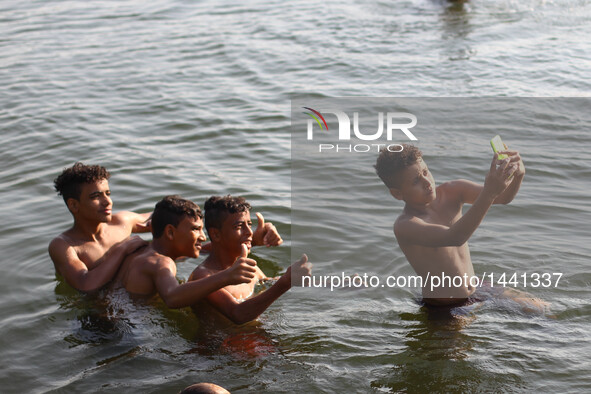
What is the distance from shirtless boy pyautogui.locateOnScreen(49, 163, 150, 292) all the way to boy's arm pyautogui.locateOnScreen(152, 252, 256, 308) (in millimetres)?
529

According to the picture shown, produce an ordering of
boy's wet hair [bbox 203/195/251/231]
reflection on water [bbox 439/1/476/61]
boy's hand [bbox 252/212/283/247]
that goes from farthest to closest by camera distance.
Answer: reflection on water [bbox 439/1/476/61] < boy's hand [bbox 252/212/283/247] < boy's wet hair [bbox 203/195/251/231]

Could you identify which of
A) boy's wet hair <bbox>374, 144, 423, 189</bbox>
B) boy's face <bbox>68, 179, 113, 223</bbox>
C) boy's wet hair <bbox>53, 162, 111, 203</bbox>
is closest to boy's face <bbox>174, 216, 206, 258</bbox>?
boy's face <bbox>68, 179, 113, 223</bbox>

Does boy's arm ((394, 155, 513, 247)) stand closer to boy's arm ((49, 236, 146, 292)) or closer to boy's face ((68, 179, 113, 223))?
boy's arm ((49, 236, 146, 292))

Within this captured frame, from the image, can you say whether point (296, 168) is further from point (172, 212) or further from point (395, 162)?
point (395, 162)

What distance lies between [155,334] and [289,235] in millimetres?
1952

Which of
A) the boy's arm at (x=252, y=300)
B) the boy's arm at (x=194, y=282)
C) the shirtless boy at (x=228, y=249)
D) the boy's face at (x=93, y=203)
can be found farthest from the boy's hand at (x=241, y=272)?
the boy's face at (x=93, y=203)

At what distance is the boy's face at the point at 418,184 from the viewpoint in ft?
16.8

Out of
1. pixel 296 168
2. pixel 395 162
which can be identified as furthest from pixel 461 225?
pixel 296 168

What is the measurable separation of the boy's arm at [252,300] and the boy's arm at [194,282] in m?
0.21

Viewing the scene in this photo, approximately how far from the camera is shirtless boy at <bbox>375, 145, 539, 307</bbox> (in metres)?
5.09

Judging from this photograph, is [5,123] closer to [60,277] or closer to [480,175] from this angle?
[60,277]

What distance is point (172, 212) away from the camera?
216 inches

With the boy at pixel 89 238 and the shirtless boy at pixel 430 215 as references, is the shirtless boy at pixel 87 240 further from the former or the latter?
the shirtless boy at pixel 430 215

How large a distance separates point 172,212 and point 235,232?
483 mm
